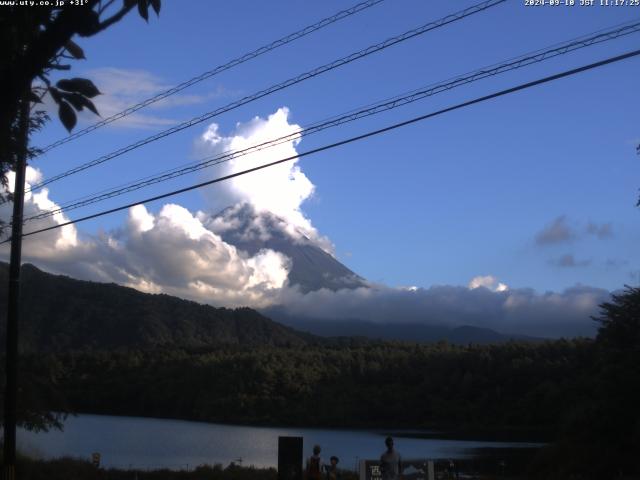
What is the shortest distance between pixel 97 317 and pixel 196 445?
120 meters

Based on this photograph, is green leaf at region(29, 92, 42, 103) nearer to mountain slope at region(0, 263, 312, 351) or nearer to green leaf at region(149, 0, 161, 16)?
green leaf at region(149, 0, 161, 16)

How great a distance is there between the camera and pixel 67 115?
231 inches

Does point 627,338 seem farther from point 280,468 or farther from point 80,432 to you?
point 80,432

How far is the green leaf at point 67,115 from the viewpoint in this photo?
587 centimetres

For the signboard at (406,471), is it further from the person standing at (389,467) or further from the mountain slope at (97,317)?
the mountain slope at (97,317)

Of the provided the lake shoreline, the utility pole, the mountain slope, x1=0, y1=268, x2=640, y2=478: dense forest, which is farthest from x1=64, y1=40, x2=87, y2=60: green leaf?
the mountain slope

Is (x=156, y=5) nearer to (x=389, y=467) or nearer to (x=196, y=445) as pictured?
(x=389, y=467)

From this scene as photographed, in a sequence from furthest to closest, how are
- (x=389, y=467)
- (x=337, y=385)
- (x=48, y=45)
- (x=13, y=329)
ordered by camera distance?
(x=337, y=385) < (x=13, y=329) < (x=389, y=467) < (x=48, y=45)

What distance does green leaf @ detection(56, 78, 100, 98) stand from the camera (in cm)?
589

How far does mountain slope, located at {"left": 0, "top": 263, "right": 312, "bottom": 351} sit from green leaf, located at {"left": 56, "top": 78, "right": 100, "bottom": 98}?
150332 millimetres

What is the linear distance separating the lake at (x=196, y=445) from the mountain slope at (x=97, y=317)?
74462 mm

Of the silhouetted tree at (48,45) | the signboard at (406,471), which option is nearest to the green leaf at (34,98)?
the silhouetted tree at (48,45)

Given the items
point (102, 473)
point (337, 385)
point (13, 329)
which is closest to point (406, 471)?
point (13, 329)

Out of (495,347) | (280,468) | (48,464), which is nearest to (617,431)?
(48,464)
